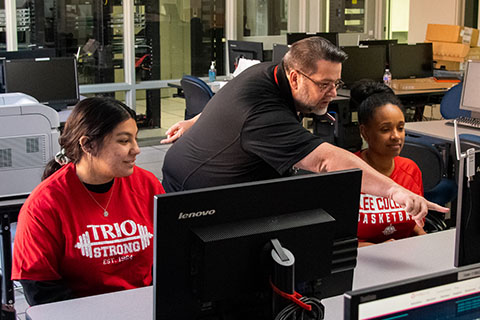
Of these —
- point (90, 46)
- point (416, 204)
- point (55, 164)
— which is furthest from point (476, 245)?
point (90, 46)

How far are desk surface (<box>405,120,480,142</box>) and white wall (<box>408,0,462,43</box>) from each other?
199 inches

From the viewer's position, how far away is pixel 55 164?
2.46m

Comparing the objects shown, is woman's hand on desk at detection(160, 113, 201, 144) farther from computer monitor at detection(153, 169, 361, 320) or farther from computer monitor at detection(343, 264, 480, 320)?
computer monitor at detection(343, 264, 480, 320)

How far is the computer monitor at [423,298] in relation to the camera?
1100 millimetres

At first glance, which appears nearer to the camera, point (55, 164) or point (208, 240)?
point (208, 240)

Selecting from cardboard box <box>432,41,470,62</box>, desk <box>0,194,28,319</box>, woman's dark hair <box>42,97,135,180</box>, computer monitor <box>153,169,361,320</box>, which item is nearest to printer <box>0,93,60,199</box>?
desk <box>0,194,28,319</box>

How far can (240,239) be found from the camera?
141 centimetres

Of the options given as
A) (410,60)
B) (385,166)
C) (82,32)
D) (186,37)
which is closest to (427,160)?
(385,166)

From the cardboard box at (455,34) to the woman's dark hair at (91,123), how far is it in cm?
726

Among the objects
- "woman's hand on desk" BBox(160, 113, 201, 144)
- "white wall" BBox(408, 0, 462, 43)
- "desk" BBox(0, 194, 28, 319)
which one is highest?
"white wall" BBox(408, 0, 462, 43)

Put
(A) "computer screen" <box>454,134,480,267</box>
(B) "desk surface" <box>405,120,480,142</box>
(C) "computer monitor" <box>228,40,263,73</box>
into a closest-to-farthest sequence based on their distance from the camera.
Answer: (A) "computer screen" <box>454,134,480,267</box> → (B) "desk surface" <box>405,120,480,142</box> → (C) "computer monitor" <box>228,40,263,73</box>

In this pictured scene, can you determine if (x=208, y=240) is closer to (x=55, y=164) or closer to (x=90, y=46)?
(x=55, y=164)

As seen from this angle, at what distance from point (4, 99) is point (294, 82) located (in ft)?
5.80

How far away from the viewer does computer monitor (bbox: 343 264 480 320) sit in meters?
1.10
